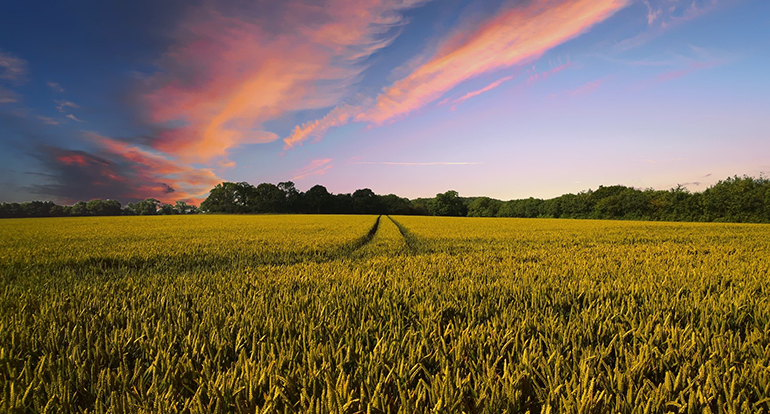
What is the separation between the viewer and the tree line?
2500 inches

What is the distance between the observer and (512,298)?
351cm

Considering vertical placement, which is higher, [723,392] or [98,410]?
[98,410]

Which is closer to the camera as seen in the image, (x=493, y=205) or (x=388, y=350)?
(x=388, y=350)

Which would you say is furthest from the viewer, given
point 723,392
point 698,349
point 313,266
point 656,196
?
point 656,196

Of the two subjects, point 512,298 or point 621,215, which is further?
point 621,215

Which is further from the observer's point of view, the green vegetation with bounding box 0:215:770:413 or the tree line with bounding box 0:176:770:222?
the tree line with bounding box 0:176:770:222

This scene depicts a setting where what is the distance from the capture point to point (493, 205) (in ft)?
411

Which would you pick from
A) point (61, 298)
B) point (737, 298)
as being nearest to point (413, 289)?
point (737, 298)

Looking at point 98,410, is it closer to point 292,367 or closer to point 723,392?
point 292,367

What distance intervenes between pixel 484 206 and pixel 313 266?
5056 inches

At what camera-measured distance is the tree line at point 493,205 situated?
208ft

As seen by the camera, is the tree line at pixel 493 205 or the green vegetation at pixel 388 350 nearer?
the green vegetation at pixel 388 350

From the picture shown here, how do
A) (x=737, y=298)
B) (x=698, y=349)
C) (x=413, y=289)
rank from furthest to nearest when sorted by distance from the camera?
(x=413, y=289) < (x=737, y=298) < (x=698, y=349)

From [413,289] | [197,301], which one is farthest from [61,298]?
[413,289]
